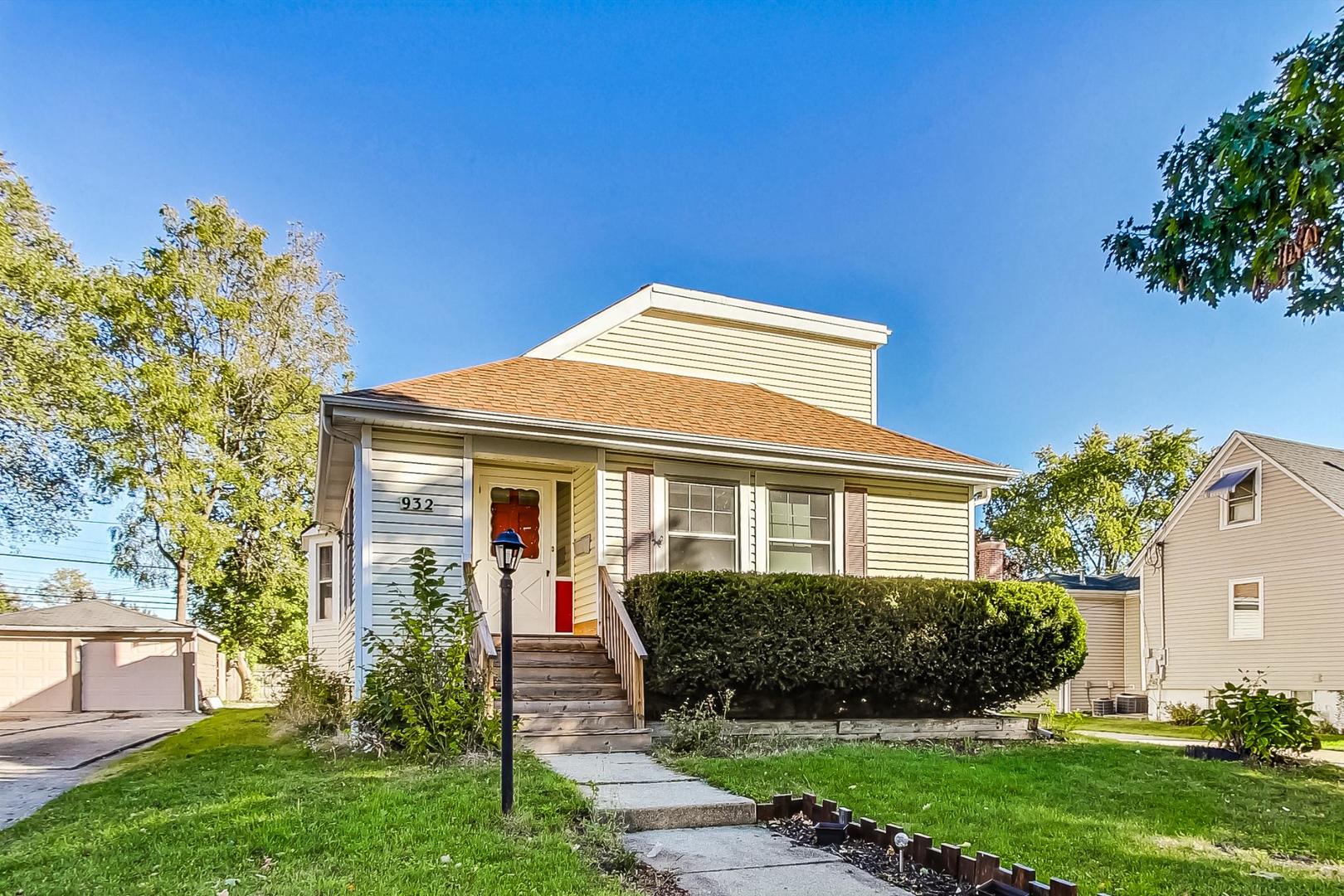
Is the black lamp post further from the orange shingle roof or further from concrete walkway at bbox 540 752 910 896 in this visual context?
the orange shingle roof

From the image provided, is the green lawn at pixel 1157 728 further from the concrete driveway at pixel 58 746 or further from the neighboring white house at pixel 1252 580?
the concrete driveway at pixel 58 746

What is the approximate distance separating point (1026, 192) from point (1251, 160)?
1377 centimetres

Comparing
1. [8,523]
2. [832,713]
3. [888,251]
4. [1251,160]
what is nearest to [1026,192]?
[888,251]

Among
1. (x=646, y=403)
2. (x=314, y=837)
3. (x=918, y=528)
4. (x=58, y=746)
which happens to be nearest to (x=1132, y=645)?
(x=918, y=528)

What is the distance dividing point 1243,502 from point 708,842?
1664 centimetres

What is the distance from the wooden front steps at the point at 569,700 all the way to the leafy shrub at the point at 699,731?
1.05 ft

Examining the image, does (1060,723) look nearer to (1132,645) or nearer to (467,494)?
(467,494)

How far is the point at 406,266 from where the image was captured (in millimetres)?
20641

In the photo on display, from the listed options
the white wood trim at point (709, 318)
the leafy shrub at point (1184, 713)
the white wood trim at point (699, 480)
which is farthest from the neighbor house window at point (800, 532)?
the leafy shrub at point (1184, 713)

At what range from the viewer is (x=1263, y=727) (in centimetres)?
841

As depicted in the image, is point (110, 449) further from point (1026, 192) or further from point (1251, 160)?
point (1251, 160)

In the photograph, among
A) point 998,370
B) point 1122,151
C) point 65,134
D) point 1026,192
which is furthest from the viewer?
point 998,370

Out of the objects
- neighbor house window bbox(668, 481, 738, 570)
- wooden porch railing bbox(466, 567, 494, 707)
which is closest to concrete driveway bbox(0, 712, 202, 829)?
wooden porch railing bbox(466, 567, 494, 707)

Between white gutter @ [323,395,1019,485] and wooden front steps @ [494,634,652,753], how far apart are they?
2.30m
